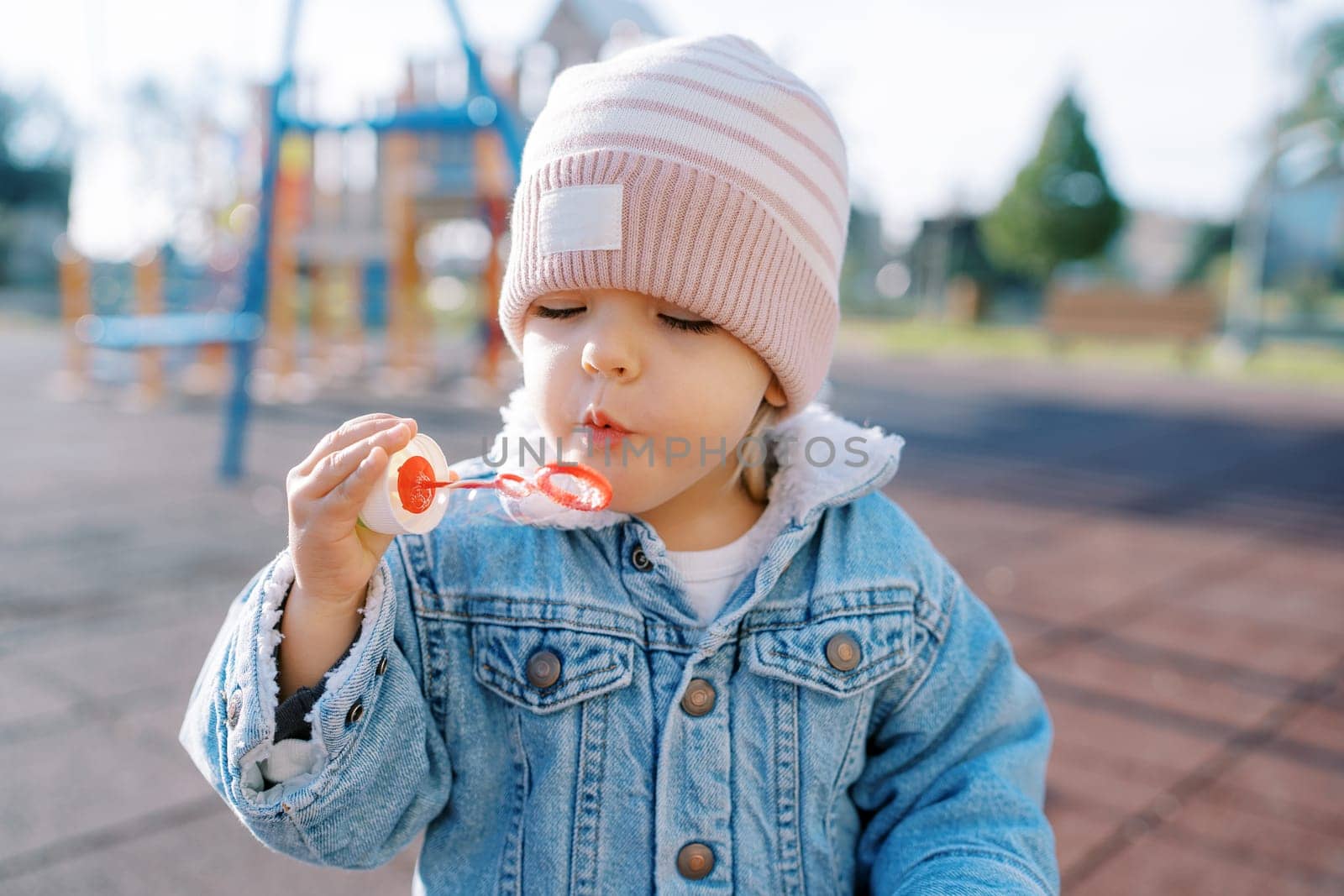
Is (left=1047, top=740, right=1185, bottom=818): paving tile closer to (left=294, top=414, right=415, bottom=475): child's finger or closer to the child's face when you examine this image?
the child's face

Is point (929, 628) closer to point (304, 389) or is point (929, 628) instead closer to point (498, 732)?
point (498, 732)

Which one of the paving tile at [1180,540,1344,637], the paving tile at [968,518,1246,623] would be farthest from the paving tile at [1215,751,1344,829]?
the paving tile at [1180,540,1344,637]

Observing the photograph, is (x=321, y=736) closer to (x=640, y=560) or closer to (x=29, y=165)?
(x=640, y=560)

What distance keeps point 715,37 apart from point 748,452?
0.45 m

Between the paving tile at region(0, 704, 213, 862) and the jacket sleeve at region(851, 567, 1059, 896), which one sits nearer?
the jacket sleeve at region(851, 567, 1059, 896)

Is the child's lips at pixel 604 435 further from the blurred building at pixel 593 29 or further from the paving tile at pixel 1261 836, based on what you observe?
the blurred building at pixel 593 29

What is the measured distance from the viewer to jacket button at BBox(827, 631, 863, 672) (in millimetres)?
1111

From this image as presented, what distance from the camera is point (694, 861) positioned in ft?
3.45

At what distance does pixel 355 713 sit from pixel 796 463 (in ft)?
1.79

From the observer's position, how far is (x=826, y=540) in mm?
1185

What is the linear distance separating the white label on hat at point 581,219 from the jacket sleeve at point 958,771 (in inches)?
20.9

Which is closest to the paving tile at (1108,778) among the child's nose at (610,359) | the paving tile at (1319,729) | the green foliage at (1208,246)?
the paving tile at (1319,729)

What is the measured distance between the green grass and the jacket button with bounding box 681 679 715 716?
11.5 m

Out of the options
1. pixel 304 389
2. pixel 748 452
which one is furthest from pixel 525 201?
pixel 304 389
